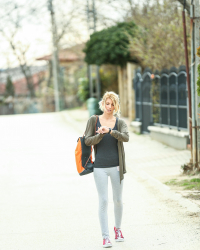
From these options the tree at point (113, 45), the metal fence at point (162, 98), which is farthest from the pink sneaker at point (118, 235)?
the tree at point (113, 45)

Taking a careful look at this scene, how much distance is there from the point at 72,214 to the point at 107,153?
6.12 ft

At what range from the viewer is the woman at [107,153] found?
4.66 metres

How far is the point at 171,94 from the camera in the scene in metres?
12.9

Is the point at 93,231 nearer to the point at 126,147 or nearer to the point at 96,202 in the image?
the point at 96,202

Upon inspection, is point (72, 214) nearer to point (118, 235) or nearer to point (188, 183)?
point (118, 235)

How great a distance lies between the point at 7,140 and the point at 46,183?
307 inches

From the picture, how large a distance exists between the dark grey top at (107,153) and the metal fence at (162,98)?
752 cm

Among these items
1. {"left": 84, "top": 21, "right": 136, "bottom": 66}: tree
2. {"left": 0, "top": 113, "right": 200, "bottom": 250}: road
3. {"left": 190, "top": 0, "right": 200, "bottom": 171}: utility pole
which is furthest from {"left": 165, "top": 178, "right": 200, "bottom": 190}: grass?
{"left": 84, "top": 21, "right": 136, "bottom": 66}: tree

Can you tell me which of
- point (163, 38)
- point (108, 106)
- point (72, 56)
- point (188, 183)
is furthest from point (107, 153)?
point (72, 56)

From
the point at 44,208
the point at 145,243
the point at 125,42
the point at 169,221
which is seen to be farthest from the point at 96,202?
the point at 125,42

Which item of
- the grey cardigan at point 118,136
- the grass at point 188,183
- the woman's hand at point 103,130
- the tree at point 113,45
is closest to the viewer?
the woman's hand at point 103,130

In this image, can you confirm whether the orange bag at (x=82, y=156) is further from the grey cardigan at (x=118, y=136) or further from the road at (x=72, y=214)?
the road at (x=72, y=214)

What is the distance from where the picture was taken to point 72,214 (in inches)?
→ 245

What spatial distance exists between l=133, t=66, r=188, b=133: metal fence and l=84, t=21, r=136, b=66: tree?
3945 mm
